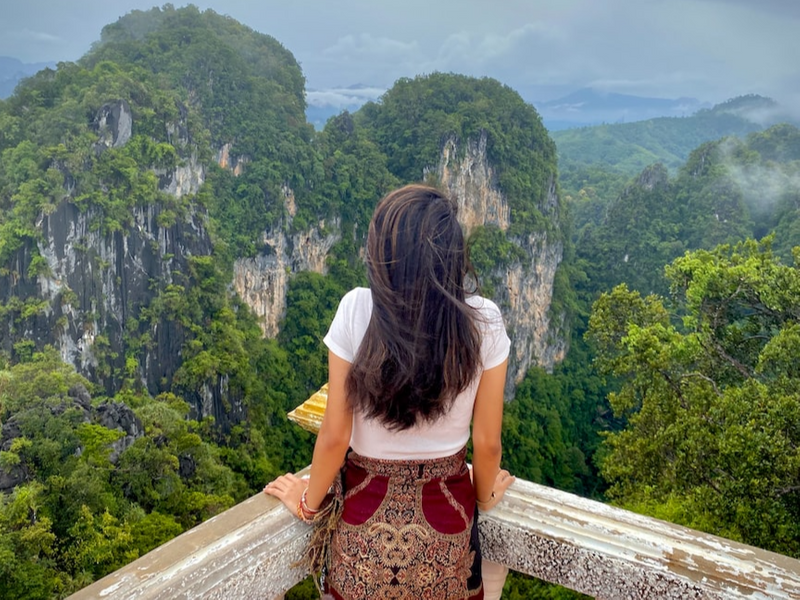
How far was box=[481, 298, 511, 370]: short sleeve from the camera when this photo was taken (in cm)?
118

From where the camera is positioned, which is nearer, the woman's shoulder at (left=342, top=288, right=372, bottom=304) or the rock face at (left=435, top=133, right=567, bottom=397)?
the woman's shoulder at (left=342, top=288, right=372, bottom=304)

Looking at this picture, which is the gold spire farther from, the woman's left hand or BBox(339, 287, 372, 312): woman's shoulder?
BBox(339, 287, 372, 312): woman's shoulder

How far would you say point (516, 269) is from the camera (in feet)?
84.9

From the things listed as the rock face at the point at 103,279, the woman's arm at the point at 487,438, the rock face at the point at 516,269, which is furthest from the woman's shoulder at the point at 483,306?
the rock face at the point at 516,269

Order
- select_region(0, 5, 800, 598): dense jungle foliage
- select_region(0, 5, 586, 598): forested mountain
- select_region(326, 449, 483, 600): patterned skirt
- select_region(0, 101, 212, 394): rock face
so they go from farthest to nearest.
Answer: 1. select_region(0, 101, 212, 394): rock face
2. select_region(0, 5, 586, 598): forested mountain
3. select_region(0, 5, 800, 598): dense jungle foliage
4. select_region(326, 449, 483, 600): patterned skirt

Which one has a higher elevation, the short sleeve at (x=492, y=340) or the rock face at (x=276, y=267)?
the short sleeve at (x=492, y=340)

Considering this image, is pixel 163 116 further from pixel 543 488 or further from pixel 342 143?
pixel 543 488

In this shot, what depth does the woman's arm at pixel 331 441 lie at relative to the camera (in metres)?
1.16

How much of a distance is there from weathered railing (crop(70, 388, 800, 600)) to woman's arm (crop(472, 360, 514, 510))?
0.14 feet

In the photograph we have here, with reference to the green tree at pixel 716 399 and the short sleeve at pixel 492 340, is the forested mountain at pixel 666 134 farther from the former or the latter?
the short sleeve at pixel 492 340

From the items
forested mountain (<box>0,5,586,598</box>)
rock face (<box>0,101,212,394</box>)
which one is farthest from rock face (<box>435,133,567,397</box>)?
rock face (<box>0,101,212,394</box>)

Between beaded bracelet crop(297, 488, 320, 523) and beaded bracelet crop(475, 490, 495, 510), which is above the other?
beaded bracelet crop(297, 488, 320, 523)

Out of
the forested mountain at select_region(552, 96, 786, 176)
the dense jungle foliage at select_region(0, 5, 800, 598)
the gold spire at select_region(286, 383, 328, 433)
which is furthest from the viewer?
the forested mountain at select_region(552, 96, 786, 176)

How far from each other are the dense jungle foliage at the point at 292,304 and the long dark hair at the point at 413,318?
3343 millimetres
